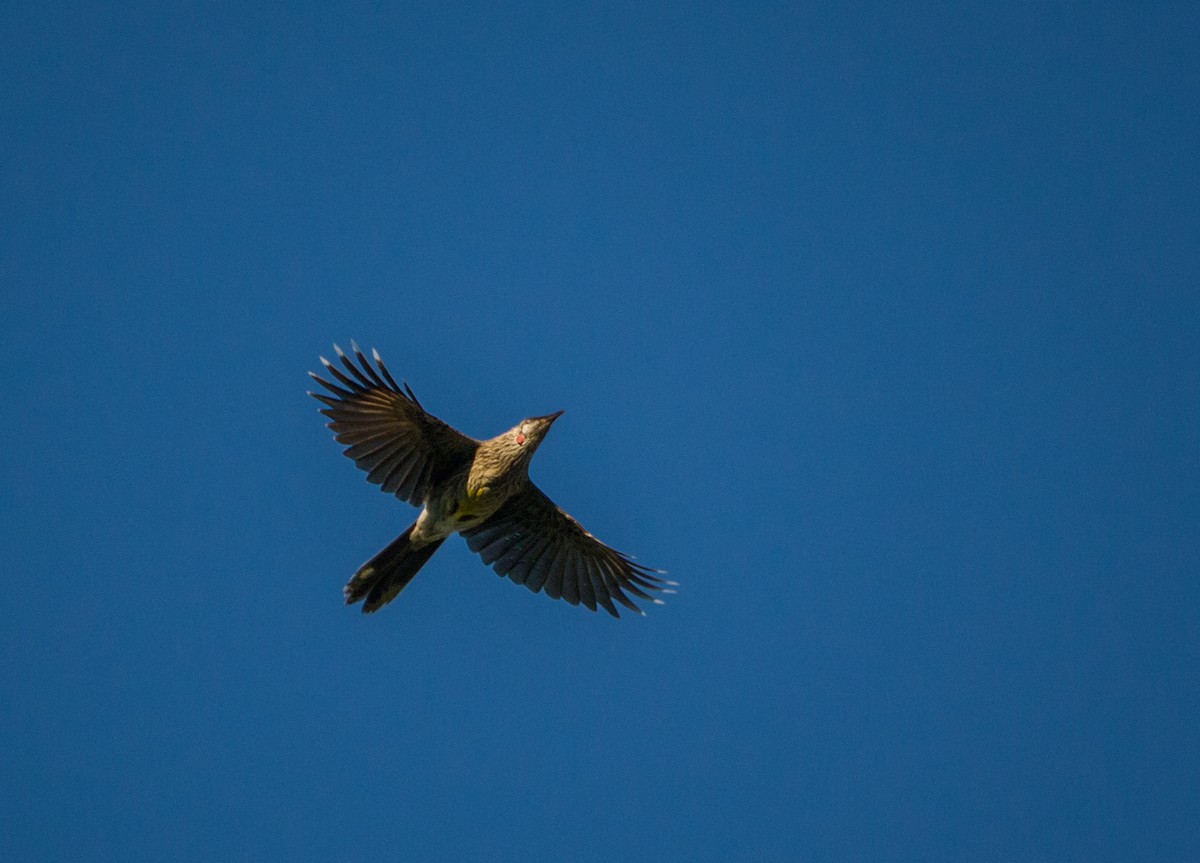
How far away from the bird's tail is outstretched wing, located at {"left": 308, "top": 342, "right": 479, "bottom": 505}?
1.39 ft

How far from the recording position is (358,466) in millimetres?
8977

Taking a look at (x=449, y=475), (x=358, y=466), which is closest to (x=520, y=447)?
(x=449, y=475)

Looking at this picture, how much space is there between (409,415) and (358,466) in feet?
1.84

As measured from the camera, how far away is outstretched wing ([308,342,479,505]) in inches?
346

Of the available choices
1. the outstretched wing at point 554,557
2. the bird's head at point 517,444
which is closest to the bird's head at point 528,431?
the bird's head at point 517,444

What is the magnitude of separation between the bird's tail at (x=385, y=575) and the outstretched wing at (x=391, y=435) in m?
0.42

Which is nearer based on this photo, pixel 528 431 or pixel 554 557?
pixel 528 431

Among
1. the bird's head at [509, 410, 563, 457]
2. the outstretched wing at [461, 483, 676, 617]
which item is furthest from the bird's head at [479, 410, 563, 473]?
the outstretched wing at [461, 483, 676, 617]

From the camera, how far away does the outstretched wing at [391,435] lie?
28.9 ft

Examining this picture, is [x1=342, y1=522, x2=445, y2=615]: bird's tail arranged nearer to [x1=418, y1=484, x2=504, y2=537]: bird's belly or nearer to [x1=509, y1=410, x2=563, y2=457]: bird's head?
[x1=418, y1=484, x2=504, y2=537]: bird's belly

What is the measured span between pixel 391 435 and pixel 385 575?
A: 44.2 inches

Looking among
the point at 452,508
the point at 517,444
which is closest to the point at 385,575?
the point at 452,508

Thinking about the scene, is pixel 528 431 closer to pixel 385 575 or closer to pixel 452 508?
pixel 452 508

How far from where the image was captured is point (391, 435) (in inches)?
355
